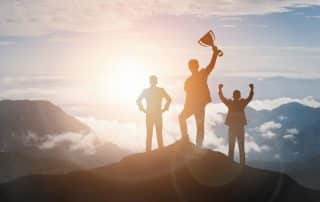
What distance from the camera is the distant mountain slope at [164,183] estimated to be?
25.3 meters

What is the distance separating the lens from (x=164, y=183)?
25.8 m

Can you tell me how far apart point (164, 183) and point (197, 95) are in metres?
4.34

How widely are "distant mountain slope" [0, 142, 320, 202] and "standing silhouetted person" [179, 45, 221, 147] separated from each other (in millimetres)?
1864

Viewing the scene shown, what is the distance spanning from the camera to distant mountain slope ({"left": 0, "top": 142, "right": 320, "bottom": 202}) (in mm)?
25312

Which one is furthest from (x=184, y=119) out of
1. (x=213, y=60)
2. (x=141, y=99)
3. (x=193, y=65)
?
(x=213, y=60)

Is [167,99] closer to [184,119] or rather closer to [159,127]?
[159,127]

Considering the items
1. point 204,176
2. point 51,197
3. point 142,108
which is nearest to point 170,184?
point 204,176

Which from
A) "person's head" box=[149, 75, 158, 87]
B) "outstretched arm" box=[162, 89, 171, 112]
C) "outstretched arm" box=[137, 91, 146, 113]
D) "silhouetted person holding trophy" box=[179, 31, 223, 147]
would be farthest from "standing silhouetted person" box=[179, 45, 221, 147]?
"outstretched arm" box=[137, 91, 146, 113]

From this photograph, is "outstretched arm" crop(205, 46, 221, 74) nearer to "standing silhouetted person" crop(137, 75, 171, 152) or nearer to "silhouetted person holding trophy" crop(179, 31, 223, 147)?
"silhouetted person holding trophy" crop(179, 31, 223, 147)

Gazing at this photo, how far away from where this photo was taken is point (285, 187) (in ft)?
94.1

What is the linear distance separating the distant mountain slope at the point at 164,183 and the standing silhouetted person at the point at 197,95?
1864mm

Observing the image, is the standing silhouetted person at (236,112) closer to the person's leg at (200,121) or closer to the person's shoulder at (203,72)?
the person's shoulder at (203,72)

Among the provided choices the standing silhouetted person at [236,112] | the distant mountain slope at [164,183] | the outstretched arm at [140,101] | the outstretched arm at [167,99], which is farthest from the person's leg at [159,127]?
the standing silhouetted person at [236,112]

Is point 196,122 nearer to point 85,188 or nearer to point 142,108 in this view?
point 142,108
